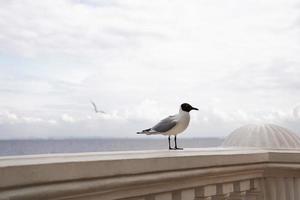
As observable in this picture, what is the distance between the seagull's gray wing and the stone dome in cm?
66

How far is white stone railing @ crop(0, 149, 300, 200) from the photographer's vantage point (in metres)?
1.25

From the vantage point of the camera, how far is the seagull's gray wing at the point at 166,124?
7.79 ft

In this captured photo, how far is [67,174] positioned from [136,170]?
1.05 feet

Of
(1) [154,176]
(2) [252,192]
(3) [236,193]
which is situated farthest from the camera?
(2) [252,192]

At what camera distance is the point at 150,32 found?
6.42m

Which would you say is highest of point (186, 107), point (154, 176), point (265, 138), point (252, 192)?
point (186, 107)

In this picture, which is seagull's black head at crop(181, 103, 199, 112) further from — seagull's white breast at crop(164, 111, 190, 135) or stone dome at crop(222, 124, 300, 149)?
stone dome at crop(222, 124, 300, 149)

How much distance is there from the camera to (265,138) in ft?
9.16

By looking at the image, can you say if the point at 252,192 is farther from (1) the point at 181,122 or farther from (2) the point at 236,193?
(1) the point at 181,122

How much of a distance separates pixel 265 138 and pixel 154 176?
4.29 feet

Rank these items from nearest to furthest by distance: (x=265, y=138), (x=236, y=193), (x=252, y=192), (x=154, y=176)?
(x=154, y=176)
(x=236, y=193)
(x=252, y=192)
(x=265, y=138)

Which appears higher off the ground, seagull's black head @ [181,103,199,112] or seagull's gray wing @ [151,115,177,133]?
seagull's black head @ [181,103,199,112]

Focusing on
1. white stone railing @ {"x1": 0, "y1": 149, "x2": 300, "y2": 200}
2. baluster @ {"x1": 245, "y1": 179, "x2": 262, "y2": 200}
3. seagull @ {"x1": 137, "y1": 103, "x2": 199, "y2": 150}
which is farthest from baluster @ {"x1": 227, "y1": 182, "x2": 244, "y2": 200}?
seagull @ {"x1": 137, "y1": 103, "x2": 199, "y2": 150}

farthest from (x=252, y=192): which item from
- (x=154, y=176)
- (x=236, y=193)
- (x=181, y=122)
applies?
(x=154, y=176)
